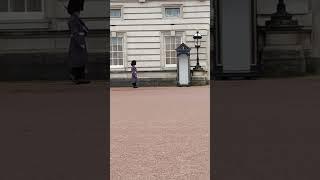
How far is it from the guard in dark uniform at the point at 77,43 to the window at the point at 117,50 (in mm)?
5318

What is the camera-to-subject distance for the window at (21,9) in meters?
19.5

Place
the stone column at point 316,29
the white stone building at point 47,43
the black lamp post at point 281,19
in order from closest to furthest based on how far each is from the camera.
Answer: the white stone building at point 47,43, the black lamp post at point 281,19, the stone column at point 316,29

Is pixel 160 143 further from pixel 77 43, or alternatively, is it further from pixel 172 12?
pixel 172 12

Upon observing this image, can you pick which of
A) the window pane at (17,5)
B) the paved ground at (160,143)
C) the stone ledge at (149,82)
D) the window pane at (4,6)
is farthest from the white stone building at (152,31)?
the paved ground at (160,143)

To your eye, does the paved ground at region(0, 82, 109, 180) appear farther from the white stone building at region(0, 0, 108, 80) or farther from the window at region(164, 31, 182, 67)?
the window at region(164, 31, 182, 67)

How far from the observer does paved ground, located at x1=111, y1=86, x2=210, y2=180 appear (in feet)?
16.0

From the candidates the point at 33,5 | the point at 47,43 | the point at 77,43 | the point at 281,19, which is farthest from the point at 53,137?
the point at 281,19

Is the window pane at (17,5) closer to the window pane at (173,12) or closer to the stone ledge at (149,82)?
the stone ledge at (149,82)

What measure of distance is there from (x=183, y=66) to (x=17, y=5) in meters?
5.29

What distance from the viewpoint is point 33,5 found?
19.8 metres

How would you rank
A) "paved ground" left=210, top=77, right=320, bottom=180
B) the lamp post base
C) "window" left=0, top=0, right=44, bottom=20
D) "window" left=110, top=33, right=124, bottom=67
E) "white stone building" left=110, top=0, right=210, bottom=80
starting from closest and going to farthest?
"paved ground" left=210, top=77, right=320, bottom=180, "window" left=0, top=0, right=44, bottom=20, the lamp post base, "white stone building" left=110, top=0, right=210, bottom=80, "window" left=110, top=33, right=124, bottom=67

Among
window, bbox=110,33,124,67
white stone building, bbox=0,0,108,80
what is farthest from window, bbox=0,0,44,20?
Answer: window, bbox=110,33,124,67

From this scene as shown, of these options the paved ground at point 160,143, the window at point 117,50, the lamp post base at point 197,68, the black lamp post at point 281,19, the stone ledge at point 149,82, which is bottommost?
the paved ground at point 160,143

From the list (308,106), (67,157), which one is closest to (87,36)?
(308,106)
